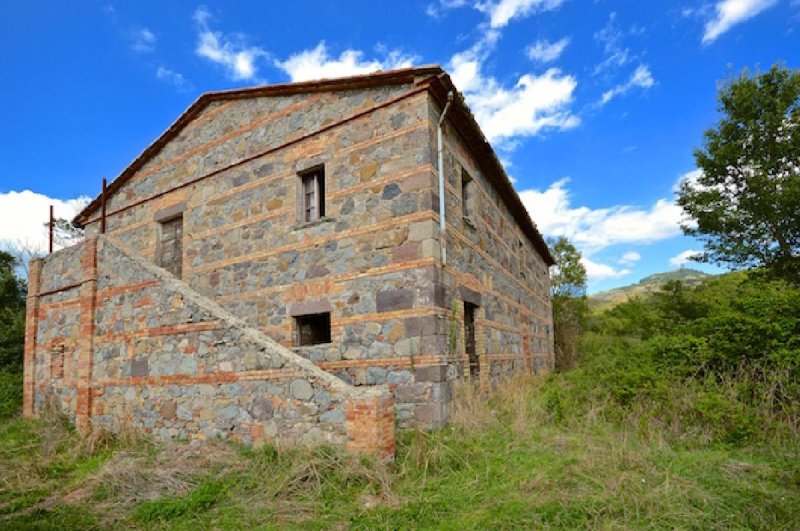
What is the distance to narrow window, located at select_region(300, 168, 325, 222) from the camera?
29.9 feet

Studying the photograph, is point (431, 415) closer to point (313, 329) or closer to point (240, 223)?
point (313, 329)

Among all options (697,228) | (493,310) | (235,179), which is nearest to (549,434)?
(493,310)

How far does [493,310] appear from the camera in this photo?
10336 mm

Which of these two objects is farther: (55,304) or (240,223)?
(55,304)

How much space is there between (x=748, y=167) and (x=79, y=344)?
67.5 feet

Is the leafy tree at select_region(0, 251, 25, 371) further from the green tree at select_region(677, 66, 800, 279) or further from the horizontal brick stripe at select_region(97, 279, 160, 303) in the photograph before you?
the green tree at select_region(677, 66, 800, 279)

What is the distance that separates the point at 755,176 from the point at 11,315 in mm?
Result: 25778

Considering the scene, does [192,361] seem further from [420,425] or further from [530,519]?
[530,519]

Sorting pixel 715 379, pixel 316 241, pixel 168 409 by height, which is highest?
pixel 316 241

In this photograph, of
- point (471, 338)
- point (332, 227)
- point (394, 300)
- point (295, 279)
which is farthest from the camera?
point (471, 338)

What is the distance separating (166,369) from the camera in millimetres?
7797

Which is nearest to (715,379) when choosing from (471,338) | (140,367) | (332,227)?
(471,338)

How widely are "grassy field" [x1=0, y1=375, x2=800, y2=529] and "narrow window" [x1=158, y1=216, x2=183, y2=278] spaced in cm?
500

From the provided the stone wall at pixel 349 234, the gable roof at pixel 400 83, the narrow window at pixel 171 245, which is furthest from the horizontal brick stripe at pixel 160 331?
the gable roof at pixel 400 83
